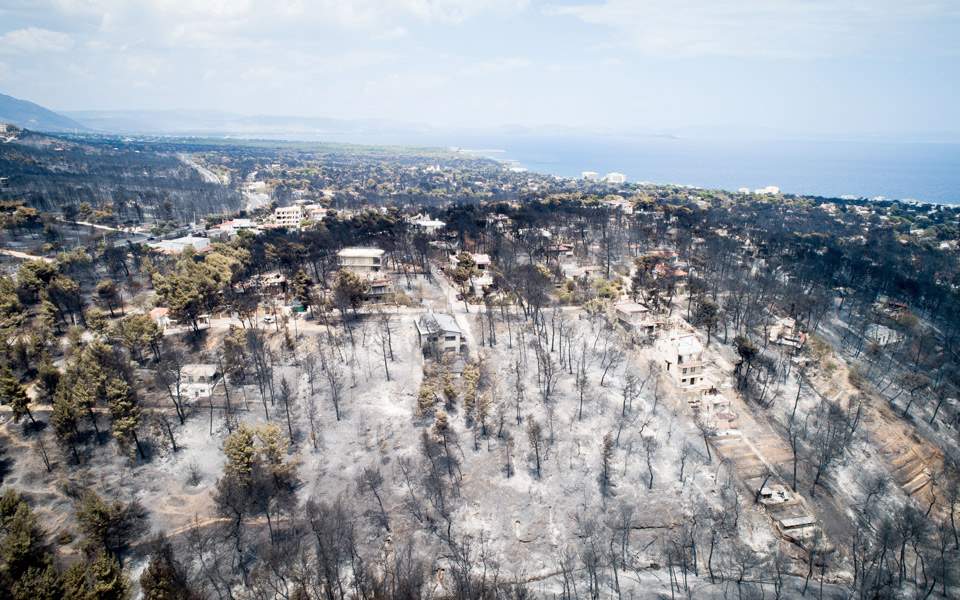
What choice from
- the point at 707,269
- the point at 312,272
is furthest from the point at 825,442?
the point at 312,272

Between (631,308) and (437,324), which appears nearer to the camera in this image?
(437,324)

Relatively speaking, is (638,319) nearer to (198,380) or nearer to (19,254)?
(198,380)

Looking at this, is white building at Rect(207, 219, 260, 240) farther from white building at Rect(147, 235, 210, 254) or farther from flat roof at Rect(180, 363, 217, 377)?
flat roof at Rect(180, 363, 217, 377)

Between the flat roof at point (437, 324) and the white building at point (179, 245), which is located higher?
the white building at point (179, 245)

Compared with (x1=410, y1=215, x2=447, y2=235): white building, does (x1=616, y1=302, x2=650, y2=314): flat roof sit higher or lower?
lower

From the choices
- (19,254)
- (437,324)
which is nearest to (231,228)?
(19,254)

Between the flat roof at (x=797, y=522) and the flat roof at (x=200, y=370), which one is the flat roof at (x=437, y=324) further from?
the flat roof at (x=797, y=522)

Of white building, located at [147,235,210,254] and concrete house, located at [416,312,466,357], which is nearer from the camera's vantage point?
concrete house, located at [416,312,466,357]

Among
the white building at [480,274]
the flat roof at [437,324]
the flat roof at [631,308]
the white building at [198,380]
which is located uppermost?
the white building at [480,274]

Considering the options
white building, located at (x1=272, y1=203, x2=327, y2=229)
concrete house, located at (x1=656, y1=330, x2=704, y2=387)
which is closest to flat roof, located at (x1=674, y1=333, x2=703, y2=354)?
concrete house, located at (x1=656, y1=330, x2=704, y2=387)

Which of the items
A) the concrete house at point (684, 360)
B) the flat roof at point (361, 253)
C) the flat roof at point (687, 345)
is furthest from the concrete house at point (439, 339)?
the flat roof at point (361, 253)

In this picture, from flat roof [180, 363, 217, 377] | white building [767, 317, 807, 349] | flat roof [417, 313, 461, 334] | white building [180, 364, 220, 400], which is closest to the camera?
white building [180, 364, 220, 400]
